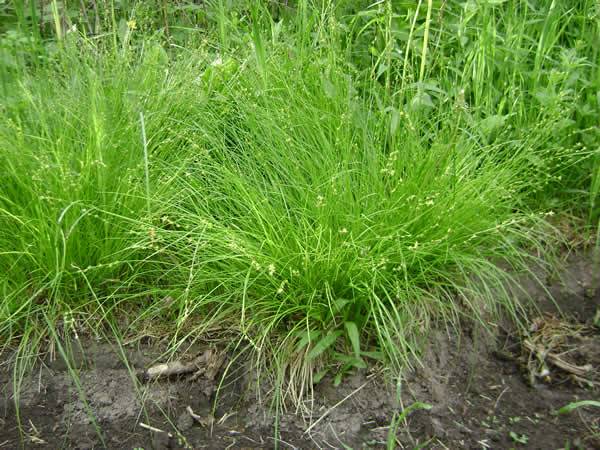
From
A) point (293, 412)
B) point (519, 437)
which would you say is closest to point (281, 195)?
point (293, 412)

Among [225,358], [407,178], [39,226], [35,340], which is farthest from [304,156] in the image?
[35,340]

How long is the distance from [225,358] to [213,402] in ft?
0.48

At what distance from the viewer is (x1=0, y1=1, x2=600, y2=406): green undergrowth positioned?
2.24 meters

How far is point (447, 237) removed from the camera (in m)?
2.31

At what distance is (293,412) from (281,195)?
2.33 feet

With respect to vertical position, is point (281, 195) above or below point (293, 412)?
above

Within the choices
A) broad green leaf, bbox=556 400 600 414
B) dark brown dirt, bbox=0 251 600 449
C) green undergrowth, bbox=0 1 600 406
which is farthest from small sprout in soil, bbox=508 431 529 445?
green undergrowth, bbox=0 1 600 406

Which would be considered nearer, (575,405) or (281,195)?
(575,405)

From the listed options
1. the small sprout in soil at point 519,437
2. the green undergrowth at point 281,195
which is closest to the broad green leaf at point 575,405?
the small sprout in soil at point 519,437

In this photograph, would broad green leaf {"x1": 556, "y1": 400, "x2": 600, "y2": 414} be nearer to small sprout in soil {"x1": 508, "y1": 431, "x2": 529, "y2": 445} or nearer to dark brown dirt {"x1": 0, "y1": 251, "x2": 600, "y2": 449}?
dark brown dirt {"x1": 0, "y1": 251, "x2": 600, "y2": 449}

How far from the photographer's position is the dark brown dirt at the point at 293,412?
6.86 feet

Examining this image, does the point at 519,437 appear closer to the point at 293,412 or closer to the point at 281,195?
the point at 293,412

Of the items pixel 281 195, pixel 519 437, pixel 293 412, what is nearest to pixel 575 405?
pixel 519 437

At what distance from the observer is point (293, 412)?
216cm
